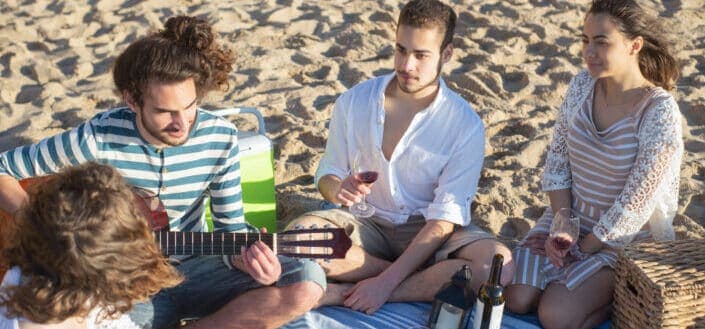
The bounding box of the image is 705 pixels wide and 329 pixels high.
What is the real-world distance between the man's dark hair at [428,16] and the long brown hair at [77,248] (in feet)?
5.21

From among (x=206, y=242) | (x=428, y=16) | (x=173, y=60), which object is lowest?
(x=206, y=242)

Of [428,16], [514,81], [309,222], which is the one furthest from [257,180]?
[514,81]

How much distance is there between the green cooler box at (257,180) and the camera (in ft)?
13.3

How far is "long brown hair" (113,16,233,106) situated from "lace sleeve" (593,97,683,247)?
1752mm

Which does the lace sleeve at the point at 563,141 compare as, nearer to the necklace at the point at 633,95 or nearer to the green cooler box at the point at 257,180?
the necklace at the point at 633,95

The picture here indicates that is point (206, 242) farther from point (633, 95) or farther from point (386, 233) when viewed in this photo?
point (633, 95)

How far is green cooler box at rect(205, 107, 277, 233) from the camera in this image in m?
4.05

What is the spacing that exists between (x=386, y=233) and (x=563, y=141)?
Result: 92cm

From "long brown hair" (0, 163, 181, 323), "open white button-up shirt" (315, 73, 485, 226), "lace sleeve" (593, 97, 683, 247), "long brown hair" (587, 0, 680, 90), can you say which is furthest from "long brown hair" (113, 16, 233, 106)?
Result: "lace sleeve" (593, 97, 683, 247)

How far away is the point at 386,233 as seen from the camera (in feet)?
12.5

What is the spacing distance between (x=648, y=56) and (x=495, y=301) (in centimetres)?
133

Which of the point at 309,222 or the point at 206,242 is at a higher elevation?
the point at 206,242

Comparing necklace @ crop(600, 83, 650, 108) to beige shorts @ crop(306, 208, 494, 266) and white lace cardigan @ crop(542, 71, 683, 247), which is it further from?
beige shorts @ crop(306, 208, 494, 266)

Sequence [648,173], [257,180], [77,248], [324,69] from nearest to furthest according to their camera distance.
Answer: [77,248] → [648,173] → [257,180] → [324,69]
